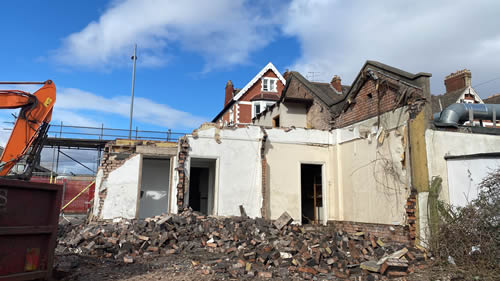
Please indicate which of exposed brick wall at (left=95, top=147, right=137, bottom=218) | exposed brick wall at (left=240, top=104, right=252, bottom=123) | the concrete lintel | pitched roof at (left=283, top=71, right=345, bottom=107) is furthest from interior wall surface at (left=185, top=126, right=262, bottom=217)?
exposed brick wall at (left=240, top=104, right=252, bottom=123)

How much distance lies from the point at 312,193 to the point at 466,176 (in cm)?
662

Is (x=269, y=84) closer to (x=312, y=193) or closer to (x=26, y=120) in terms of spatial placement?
(x=312, y=193)

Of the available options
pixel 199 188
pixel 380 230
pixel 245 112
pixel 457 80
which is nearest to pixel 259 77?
pixel 245 112

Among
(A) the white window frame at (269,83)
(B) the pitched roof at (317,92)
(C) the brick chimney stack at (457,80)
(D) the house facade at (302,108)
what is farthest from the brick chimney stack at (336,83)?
(A) the white window frame at (269,83)

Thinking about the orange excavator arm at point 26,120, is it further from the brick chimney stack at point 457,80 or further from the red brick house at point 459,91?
the brick chimney stack at point 457,80

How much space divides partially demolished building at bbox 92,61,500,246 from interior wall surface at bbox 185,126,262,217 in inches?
1.5

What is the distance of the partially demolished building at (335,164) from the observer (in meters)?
9.65

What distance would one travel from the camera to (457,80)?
2342 centimetres

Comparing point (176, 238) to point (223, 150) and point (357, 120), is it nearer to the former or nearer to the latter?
point (223, 150)

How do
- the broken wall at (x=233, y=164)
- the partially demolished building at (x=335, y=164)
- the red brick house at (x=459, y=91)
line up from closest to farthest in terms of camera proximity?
the partially demolished building at (x=335, y=164), the broken wall at (x=233, y=164), the red brick house at (x=459, y=91)

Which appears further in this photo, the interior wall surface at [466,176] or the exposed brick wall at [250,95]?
the exposed brick wall at [250,95]

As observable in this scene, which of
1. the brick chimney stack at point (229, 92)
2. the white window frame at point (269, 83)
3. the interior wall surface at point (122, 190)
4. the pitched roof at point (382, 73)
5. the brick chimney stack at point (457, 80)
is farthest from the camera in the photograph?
the brick chimney stack at point (229, 92)

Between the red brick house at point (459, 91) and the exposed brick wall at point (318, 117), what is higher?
the red brick house at point (459, 91)

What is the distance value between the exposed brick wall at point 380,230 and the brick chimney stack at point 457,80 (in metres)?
16.1
